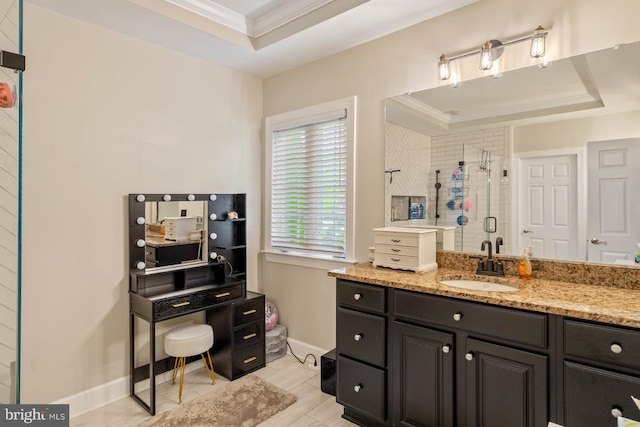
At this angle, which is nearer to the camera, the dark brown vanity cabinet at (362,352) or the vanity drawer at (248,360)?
the dark brown vanity cabinet at (362,352)

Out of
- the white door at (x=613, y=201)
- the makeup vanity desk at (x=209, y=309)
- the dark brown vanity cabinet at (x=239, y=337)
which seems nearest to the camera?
the white door at (x=613, y=201)

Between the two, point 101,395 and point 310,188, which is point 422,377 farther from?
point 101,395

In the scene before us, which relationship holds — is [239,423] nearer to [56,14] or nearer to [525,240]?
[525,240]

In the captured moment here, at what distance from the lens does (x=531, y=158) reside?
2.10m

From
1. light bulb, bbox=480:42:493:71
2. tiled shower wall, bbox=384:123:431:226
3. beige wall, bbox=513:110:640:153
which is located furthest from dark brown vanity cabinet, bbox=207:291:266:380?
light bulb, bbox=480:42:493:71

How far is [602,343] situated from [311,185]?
233 centimetres

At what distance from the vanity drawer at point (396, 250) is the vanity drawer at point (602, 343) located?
0.92m

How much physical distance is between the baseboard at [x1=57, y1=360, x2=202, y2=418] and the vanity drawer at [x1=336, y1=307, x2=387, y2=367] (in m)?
1.68

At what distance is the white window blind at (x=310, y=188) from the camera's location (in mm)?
3055

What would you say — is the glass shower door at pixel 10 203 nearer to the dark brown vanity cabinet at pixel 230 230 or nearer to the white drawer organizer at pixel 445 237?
the dark brown vanity cabinet at pixel 230 230

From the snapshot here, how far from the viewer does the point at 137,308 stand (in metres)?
2.62

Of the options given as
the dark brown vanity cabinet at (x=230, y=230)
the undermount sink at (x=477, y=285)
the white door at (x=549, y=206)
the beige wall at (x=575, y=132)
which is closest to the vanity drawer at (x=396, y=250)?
the undermount sink at (x=477, y=285)

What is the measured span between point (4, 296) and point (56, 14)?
1.97 metres

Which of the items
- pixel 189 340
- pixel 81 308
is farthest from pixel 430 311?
pixel 81 308
